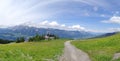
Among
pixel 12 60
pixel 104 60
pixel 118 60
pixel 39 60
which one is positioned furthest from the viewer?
pixel 39 60

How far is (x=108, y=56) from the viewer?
1709 inches

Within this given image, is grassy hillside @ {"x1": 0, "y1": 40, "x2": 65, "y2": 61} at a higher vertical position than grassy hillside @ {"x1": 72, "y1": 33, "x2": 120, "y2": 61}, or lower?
lower

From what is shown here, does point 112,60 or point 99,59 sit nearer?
point 112,60

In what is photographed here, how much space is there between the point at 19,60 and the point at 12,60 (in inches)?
44.0

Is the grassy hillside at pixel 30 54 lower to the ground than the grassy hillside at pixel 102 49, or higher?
lower

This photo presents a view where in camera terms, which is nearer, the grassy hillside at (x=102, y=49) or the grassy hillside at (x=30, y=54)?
the grassy hillside at (x=102, y=49)

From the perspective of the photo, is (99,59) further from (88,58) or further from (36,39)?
(36,39)

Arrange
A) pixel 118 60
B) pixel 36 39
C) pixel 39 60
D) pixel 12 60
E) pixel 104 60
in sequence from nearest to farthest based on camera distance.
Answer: pixel 118 60, pixel 104 60, pixel 12 60, pixel 39 60, pixel 36 39

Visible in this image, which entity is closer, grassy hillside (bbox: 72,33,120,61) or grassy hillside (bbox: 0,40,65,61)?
grassy hillside (bbox: 72,33,120,61)

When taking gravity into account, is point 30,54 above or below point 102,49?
below

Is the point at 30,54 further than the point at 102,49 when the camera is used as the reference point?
Yes

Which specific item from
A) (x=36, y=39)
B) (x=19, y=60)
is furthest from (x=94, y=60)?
(x=36, y=39)

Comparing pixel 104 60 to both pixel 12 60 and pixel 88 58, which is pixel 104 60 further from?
pixel 12 60

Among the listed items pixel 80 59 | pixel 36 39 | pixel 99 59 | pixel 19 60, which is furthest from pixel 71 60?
pixel 36 39
